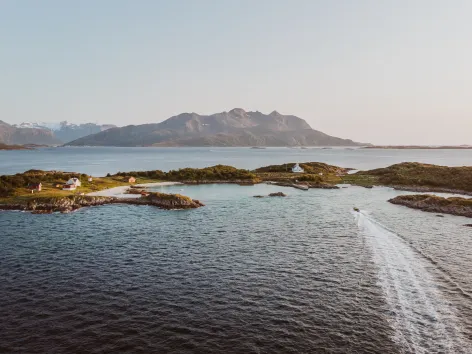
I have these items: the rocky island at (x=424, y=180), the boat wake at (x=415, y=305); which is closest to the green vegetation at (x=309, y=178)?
the rocky island at (x=424, y=180)

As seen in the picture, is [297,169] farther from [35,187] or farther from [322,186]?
[35,187]

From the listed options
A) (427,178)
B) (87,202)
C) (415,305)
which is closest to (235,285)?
(415,305)

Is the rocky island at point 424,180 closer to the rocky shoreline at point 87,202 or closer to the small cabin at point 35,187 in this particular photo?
the rocky shoreline at point 87,202

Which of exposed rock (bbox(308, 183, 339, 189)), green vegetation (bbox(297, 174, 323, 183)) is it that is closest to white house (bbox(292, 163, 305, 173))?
green vegetation (bbox(297, 174, 323, 183))

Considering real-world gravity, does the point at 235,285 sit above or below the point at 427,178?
below

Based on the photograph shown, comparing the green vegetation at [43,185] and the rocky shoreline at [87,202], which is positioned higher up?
the green vegetation at [43,185]

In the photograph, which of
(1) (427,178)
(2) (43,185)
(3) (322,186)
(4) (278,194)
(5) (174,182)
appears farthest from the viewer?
(5) (174,182)

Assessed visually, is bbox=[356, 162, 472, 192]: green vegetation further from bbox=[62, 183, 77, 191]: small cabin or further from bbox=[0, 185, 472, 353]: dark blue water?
bbox=[62, 183, 77, 191]: small cabin
